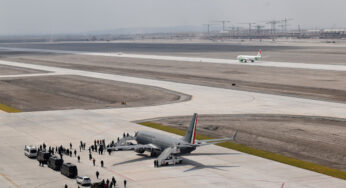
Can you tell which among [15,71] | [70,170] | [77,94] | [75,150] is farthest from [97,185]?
[15,71]

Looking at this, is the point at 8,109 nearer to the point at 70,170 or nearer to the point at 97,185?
the point at 70,170

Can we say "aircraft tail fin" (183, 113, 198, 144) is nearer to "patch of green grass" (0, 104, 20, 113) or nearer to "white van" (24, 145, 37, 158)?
"white van" (24, 145, 37, 158)

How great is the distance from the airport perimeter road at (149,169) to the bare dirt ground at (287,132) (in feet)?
20.7

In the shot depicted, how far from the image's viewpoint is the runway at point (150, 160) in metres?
51.4

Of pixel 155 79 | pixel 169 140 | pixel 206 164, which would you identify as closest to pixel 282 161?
pixel 206 164

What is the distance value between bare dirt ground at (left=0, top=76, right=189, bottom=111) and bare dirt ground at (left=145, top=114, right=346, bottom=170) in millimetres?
23519

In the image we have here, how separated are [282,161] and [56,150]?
1055 inches

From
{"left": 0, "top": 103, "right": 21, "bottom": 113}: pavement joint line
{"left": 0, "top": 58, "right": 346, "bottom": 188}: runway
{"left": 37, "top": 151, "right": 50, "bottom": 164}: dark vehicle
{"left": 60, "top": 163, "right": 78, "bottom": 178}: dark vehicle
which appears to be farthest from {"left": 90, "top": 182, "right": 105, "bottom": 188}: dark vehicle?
{"left": 0, "top": 103, "right": 21, "bottom": 113}: pavement joint line

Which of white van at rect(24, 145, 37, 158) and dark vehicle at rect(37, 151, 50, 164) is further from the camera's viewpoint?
white van at rect(24, 145, 37, 158)

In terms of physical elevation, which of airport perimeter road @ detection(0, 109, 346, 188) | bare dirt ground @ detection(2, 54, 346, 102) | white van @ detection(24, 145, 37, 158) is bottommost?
bare dirt ground @ detection(2, 54, 346, 102)

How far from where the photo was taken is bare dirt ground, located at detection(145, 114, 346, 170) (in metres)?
63.6

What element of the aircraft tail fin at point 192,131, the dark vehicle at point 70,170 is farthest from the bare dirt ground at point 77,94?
the dark vehicle at point 70,170

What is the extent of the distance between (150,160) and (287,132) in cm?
2445

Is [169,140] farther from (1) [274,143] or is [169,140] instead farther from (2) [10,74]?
(2) [10,74]
